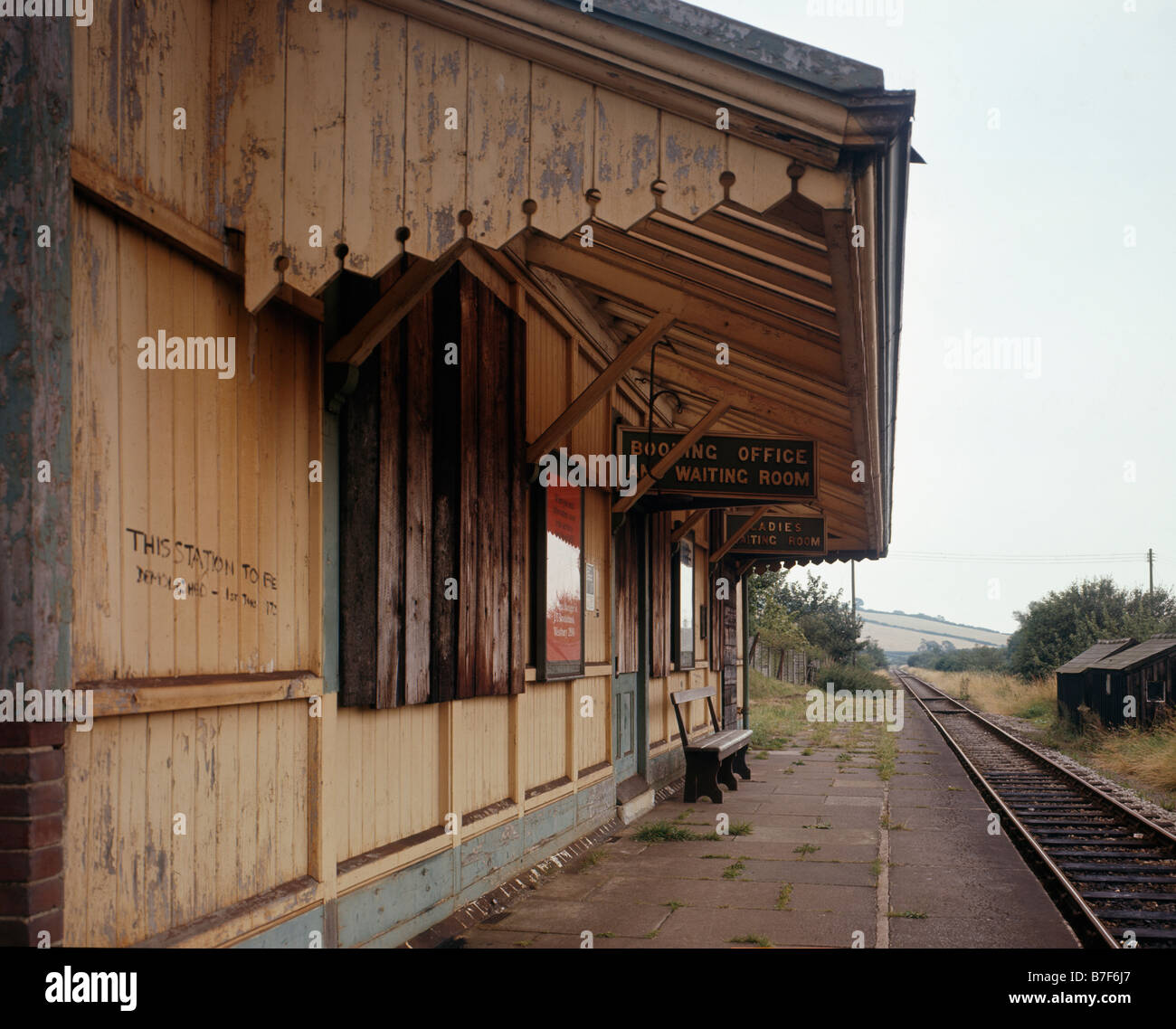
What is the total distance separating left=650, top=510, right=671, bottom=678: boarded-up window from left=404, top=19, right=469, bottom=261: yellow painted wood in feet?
24.5

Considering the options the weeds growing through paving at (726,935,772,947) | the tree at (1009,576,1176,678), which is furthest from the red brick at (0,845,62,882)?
the tree at (1009,576,1176,678)

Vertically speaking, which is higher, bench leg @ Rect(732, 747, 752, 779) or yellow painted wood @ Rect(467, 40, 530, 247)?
yellow painted wood @ Rect(467, 40, 530, 247)

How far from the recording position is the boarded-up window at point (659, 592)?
1152cm

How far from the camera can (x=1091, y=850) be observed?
9984 millimetres

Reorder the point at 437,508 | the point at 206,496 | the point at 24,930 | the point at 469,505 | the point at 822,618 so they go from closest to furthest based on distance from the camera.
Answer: the point at 24,930 < the point at 206,496 < the point at 437,508 < the point at 469,505 < the point at 822,618

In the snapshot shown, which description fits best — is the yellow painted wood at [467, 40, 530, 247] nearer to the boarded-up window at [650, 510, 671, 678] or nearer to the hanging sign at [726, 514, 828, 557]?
the boarded-up window at [650, 510, 671, 678]

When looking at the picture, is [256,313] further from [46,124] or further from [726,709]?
[726,709]

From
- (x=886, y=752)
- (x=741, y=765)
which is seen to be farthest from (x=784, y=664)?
(x=741, y=765)

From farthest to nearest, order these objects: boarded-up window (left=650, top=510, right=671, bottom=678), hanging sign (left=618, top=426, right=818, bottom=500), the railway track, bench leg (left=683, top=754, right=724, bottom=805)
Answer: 1. boarded-up window (left=650, top=510, right=671, bottom=678)
2. bench leg (left=683, top=754, right=724, bottom=805)
3. hanging sign (left=618, top=426, right=818, bottom=500)
4. the railway track

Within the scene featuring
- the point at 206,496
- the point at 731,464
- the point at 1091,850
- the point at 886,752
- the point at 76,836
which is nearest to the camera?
the point at 76,836

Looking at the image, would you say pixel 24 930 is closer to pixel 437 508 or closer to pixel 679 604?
pixel 437 508

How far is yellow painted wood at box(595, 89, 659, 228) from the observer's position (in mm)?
4066

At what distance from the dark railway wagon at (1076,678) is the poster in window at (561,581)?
56.4ft

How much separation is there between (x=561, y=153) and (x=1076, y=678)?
2252 centimetres
